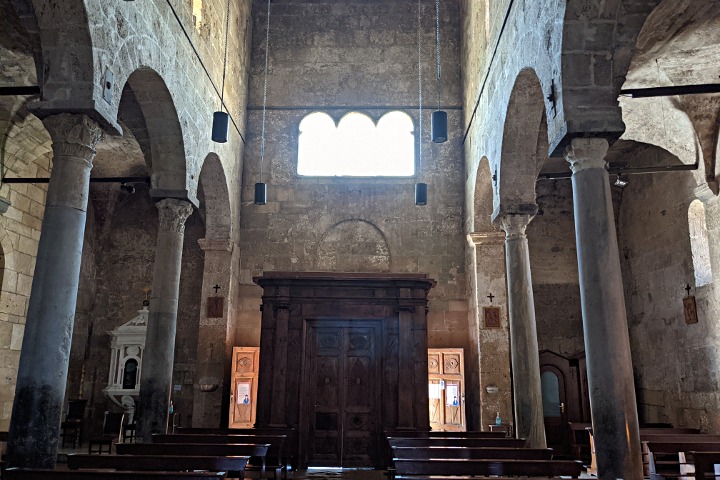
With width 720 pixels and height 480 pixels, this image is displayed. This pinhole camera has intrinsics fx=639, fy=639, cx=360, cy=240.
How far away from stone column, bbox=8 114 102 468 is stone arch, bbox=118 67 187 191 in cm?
298

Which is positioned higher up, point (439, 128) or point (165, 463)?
point (439, 128)

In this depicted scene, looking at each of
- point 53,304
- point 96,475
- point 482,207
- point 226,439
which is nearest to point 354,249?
point 482,207

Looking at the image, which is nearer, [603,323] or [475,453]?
[603,323]

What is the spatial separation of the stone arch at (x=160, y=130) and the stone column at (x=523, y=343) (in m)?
5.63

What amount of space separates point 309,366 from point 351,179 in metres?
6.02

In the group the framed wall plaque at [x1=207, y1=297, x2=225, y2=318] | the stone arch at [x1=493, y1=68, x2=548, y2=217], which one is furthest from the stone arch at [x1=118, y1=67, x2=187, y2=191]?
the stone arch at [x1=493, y1=68, x2=548, y2=217]

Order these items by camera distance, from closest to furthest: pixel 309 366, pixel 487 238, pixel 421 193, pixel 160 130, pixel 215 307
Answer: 1. pixel 160 130
2. pixel 309 366
3. pixel 421 193
4. pixel 487 238
5. pixel 215 307

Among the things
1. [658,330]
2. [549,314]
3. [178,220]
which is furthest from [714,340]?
[178,220]

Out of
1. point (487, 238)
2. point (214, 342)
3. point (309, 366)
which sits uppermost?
point (487, 238)

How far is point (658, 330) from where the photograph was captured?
45.4 feet

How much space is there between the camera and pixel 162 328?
33.7 feet

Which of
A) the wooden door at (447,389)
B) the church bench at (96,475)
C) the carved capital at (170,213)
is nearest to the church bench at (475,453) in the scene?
the church bench at (96,475)

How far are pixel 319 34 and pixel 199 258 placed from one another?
6.61m

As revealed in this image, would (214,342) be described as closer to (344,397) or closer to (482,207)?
(344,397)
